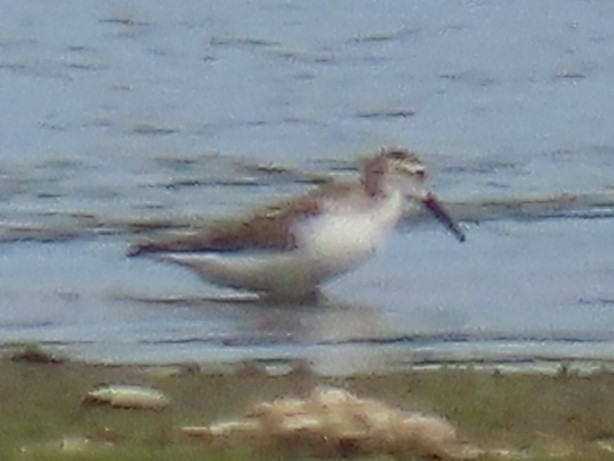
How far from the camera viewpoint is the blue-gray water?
8.83 m

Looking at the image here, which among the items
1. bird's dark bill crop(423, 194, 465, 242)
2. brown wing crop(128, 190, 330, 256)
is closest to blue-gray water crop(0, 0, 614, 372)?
bird's dark bill crop(423, 194, 465, 242)

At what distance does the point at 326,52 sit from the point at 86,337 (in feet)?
23.1

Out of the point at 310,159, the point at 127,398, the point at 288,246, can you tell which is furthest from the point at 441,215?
the point at 127,398

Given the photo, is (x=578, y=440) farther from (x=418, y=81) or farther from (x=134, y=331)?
(x=418, y=81)

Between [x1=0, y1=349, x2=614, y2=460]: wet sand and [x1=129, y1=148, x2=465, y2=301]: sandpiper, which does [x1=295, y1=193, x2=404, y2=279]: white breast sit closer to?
[x1=129, y1=148, x2=465, y2=301]: sandpiper

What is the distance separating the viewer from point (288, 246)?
9.46m

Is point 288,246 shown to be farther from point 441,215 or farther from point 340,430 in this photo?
point 340,430

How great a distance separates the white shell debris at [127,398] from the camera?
278 inches

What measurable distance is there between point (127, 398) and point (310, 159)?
518 centimetres

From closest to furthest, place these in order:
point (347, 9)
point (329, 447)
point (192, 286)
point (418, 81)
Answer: point (329, 447), point (192, 286), point (418, 81), point (347, 9)

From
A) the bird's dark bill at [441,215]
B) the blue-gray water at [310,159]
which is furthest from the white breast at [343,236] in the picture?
the bird's dark bill at [441,215]

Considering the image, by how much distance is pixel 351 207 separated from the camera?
9695 mm

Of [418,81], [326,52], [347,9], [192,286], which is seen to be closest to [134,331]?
[192,286]

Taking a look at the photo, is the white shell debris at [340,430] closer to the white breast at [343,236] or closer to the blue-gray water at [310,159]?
the blue-gray water at [310,159]
